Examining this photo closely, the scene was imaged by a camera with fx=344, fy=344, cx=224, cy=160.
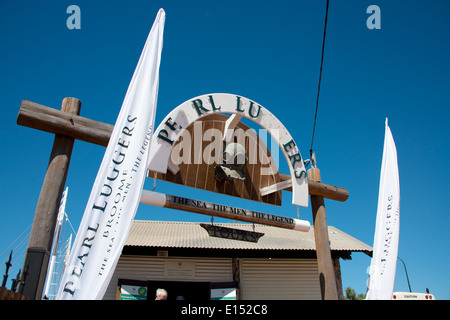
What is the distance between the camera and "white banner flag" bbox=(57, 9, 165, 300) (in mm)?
3535

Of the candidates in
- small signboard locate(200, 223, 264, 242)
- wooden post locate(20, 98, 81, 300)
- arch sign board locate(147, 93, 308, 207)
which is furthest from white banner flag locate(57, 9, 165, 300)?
small signboard locate(200, 223, 264, 242)

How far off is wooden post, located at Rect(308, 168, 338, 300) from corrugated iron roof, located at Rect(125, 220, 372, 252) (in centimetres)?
522

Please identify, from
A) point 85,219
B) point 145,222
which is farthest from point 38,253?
point 145,222

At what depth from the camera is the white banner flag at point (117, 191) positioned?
3.54 m

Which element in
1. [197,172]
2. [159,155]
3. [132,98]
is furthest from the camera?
[197,172]

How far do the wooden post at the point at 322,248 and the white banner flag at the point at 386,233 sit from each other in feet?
3.20

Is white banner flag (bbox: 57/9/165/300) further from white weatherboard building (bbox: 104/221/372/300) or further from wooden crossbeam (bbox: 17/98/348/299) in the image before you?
white weatherboard building (bbox: 104/221/372/300)

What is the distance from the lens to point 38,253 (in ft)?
12.0

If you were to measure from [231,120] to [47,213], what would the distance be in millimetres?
3730

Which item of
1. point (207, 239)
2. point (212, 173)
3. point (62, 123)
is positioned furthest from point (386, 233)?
point (207, 239)

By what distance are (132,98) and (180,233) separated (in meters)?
9.89

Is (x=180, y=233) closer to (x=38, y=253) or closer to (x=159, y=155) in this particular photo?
(x=159, y=155)

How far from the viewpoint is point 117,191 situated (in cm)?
399
